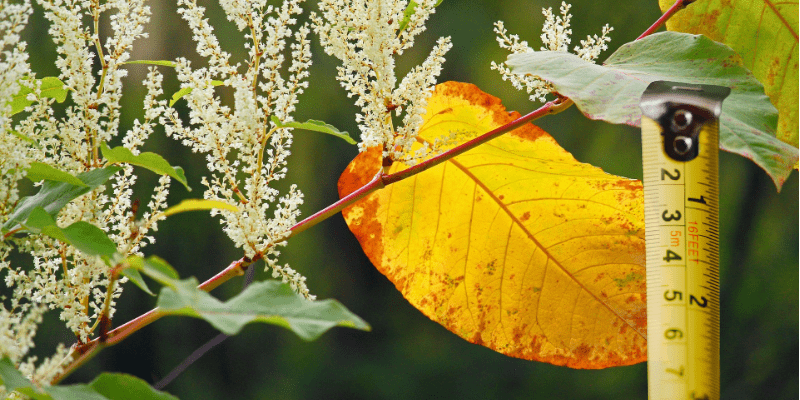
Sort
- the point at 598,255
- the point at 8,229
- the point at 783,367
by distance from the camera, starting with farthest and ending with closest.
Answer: the point at 783,367, the point at 598,255, the point at 8,229

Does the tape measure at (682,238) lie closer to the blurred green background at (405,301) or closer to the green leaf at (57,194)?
the green leaf at (57,194)

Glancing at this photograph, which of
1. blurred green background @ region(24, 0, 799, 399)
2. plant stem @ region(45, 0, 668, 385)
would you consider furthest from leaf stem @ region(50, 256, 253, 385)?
blurred green background @ region(24, 0, 799, 399)

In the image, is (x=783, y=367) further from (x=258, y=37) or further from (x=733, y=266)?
(x=258, y=37)

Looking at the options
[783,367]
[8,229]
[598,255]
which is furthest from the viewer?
[783,367]

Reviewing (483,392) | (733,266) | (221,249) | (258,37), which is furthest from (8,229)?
(733,266)

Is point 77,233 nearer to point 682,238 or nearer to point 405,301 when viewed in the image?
point 682,238

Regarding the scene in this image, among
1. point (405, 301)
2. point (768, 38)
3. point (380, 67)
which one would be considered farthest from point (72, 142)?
point (405, 301)

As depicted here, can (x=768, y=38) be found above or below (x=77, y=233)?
above
